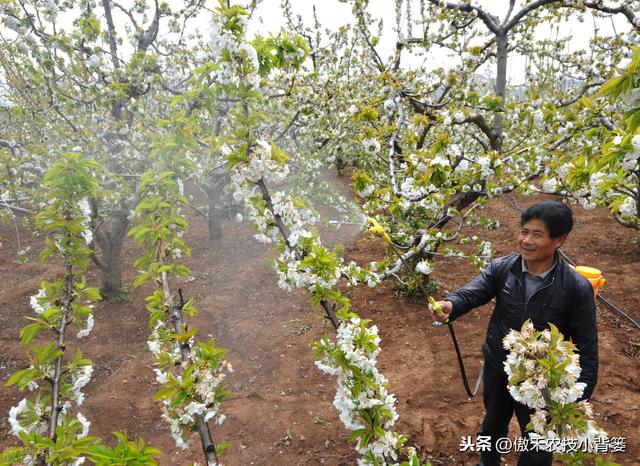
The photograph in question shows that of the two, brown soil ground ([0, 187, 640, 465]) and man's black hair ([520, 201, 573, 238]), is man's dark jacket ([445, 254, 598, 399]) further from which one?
brown soil ground ([0, 187, 640, 465])

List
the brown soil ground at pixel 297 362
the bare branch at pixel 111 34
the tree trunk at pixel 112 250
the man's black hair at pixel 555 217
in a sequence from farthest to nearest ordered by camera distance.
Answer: the tree trunk at pixel 112 250, the bare branch at pixel 111 34, the brown soil ground at pixel 297 362, the man's black hair at pixel 555 217

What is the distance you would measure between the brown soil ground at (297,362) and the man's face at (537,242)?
6.15ft

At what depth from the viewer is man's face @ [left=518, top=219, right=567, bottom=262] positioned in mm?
2049

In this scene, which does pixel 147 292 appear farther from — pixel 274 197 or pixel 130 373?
pixel 274 197

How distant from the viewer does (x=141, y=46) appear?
6059 millimetres

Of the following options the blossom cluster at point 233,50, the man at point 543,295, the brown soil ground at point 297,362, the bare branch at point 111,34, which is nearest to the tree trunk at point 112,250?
the brown soil ground at point 297,362

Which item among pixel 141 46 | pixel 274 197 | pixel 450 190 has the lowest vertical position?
pixel 274 197

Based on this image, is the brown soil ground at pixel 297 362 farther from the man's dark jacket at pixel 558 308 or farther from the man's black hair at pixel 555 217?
the man's black hair at pixel 555 217

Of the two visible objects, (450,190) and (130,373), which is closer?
(450,190)

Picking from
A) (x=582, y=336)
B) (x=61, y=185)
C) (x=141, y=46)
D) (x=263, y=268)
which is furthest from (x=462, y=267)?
(x=141, y=46)

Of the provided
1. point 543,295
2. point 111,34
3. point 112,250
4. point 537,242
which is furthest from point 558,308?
point 111,34

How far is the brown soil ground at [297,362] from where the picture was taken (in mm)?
3336

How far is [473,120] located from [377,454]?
13.7ft

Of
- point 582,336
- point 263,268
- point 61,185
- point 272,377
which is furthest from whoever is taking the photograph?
point 263,268
